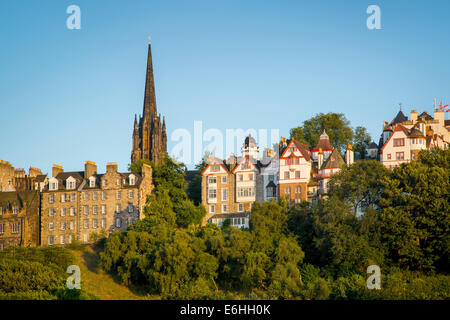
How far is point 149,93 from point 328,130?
2150 inches

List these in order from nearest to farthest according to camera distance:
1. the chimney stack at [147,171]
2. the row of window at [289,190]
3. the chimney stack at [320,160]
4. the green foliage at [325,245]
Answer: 1. the green foliage at [325,245]
2. the row of window at [289,190]
3. the chimney stack at [320,160]
4. the chimney stack at [147,171]

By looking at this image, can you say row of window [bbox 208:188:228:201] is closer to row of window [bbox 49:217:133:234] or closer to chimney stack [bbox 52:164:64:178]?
row of window [bbox 49:217:133:234]

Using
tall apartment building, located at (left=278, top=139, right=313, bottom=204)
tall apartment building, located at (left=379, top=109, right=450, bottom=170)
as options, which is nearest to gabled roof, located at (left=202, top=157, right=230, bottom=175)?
tall apartment building, located at (left=278, top=139, right=313, bottom=204)

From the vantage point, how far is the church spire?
5791 inches

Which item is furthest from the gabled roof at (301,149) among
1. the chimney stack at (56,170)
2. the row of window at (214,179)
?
the chimney stack at (56,170)

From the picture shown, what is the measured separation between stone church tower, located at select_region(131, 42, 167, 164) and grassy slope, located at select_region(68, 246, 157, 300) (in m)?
50.3

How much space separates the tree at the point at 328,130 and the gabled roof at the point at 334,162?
14116 millimetres

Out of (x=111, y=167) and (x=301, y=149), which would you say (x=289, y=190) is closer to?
(x=301, y=149)

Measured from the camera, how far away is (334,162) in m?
89.8

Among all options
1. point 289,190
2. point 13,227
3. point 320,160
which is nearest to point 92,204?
point 13,227

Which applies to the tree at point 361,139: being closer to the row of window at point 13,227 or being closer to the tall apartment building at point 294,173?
the tall apartment building at point 294,173

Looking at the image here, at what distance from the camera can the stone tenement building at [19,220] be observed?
308ft
